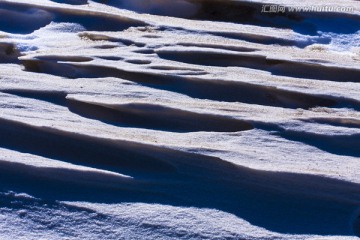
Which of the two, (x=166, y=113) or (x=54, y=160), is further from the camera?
(x=166, y=113)

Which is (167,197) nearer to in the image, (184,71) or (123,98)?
(123,98)

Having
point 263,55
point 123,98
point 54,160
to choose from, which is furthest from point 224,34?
point 54,160

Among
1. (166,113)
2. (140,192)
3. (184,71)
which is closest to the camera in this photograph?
(140,192)

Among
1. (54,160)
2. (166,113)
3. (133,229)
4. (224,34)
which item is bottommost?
(133,229)

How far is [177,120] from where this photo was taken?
62.5 inches

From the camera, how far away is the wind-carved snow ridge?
4.17 ft

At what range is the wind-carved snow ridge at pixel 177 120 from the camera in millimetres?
1272

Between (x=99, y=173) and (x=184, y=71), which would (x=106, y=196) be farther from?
(x=184, y=71)

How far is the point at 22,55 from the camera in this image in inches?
75.3

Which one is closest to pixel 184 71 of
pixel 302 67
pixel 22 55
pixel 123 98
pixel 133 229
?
pixel 123 98

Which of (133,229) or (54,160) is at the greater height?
(54,160)

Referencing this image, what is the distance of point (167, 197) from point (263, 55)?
74 centimetres

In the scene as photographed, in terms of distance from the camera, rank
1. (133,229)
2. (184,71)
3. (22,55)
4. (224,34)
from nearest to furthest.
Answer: (133,229) < (184,71) < (22,55) < (224,34)

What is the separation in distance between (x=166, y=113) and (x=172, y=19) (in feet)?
2.14
